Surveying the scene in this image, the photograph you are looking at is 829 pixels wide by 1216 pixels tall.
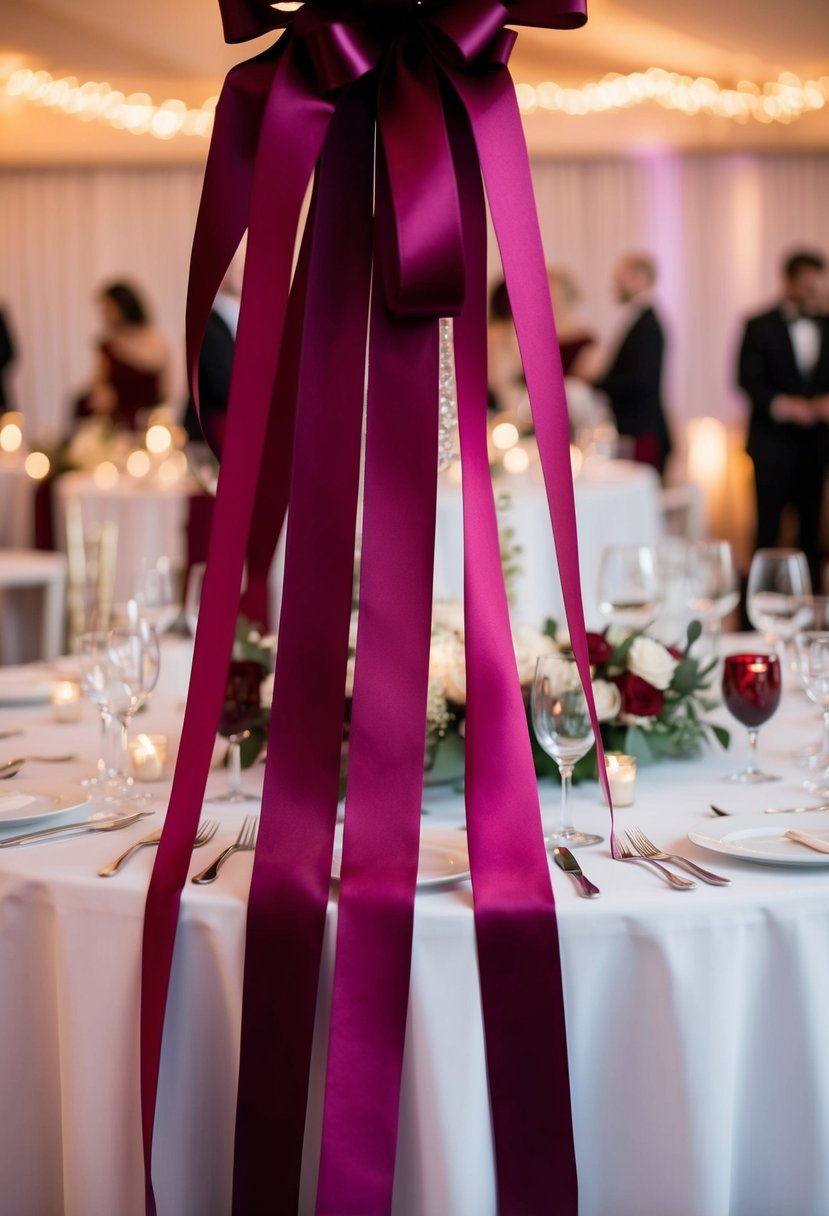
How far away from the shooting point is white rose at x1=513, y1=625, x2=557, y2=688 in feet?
5.57

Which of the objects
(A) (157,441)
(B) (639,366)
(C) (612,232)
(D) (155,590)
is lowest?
(D) (155,590)

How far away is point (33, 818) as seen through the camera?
4.83 feet

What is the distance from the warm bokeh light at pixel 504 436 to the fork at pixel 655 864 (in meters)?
4.25

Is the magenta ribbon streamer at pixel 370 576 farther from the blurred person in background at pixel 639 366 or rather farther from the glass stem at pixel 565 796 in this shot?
the blurred person in background at pixel 639 366

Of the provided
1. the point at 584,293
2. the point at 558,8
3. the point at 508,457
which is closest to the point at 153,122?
the point at 584,293

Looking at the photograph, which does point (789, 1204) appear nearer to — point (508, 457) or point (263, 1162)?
point (263, 1162)

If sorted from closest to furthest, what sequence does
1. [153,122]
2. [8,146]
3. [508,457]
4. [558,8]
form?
1. [558,8]
2. [508,457]
3. [153,122]
4. [8,146]

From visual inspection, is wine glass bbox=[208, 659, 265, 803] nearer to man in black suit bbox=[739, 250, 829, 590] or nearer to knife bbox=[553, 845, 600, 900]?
knife bbox=[553, 845, 600, 900]

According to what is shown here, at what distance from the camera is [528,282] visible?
1379mm

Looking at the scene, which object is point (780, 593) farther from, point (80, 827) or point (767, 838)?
point (80, 827)

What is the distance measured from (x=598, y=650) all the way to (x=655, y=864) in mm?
393

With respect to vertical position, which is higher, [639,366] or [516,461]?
[639,366]

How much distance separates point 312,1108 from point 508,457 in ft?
13.7

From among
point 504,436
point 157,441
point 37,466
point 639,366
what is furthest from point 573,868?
point 639,366
